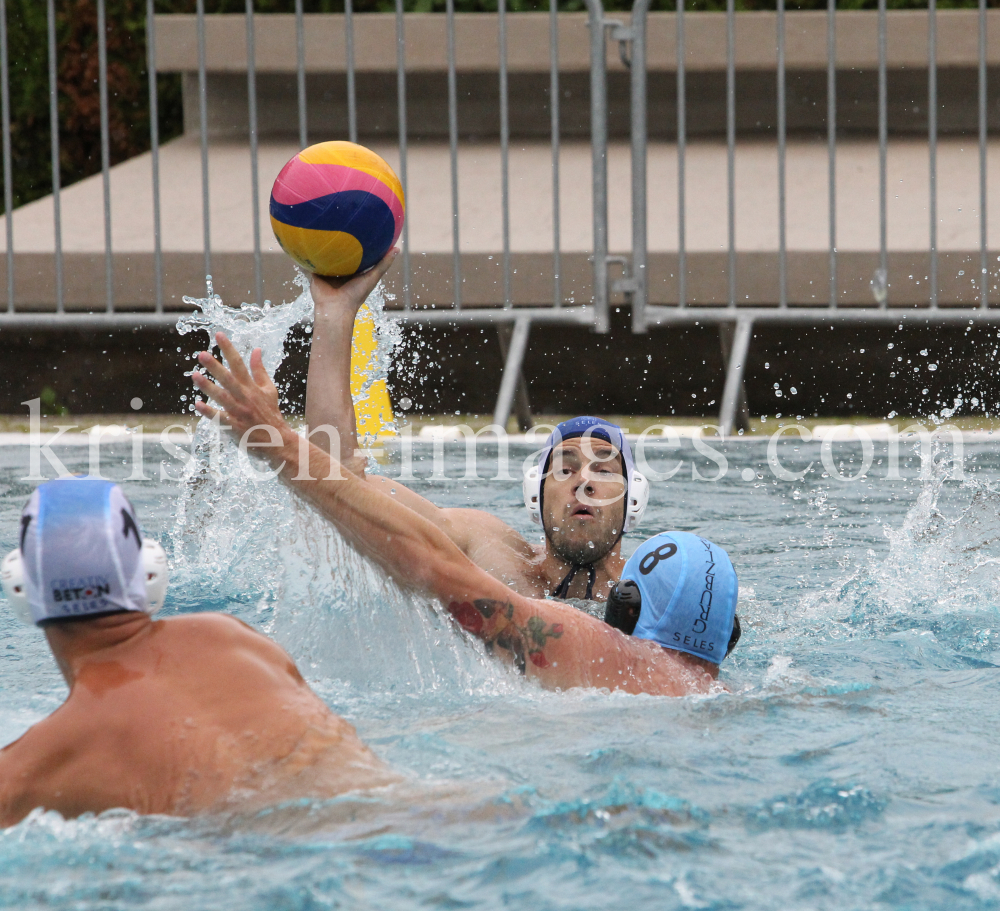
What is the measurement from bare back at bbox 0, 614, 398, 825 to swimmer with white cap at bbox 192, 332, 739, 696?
0.46 metres

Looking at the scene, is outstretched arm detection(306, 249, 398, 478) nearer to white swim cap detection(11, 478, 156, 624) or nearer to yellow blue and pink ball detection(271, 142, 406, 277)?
yellow blue and pink ball detection(271, 142, 406, 277)

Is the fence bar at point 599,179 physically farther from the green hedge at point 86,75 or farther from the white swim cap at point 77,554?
the white swim cap at point 77,554

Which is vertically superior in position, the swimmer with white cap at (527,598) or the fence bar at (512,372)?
the fence bar at (512,372)

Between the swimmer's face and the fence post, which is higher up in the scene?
the fence post

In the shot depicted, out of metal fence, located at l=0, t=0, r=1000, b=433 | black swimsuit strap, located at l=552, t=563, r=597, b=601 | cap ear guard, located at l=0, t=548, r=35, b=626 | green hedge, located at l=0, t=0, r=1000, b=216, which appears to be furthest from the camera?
green hedge, located at l=0, t=0, r=1000, b=216

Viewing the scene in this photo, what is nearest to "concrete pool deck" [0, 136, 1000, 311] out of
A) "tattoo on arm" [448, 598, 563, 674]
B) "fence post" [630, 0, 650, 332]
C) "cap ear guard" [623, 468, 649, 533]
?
"fence post" [630, 0, 650, 332]

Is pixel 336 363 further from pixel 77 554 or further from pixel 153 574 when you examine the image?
pixel 77 554

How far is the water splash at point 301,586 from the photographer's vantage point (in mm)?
3127

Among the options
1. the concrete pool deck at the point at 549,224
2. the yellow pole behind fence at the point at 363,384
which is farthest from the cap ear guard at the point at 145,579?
the concrete pool deck at the point at 549,224

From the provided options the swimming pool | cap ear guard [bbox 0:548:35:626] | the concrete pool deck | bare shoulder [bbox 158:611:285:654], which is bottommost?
the swimming pool

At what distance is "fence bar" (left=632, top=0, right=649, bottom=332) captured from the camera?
7.44m

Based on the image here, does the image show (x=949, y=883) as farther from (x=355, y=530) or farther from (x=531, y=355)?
(x=531, y=355)

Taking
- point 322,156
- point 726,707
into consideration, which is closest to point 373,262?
point 322,156

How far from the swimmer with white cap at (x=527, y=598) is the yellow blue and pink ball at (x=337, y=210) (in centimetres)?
93
